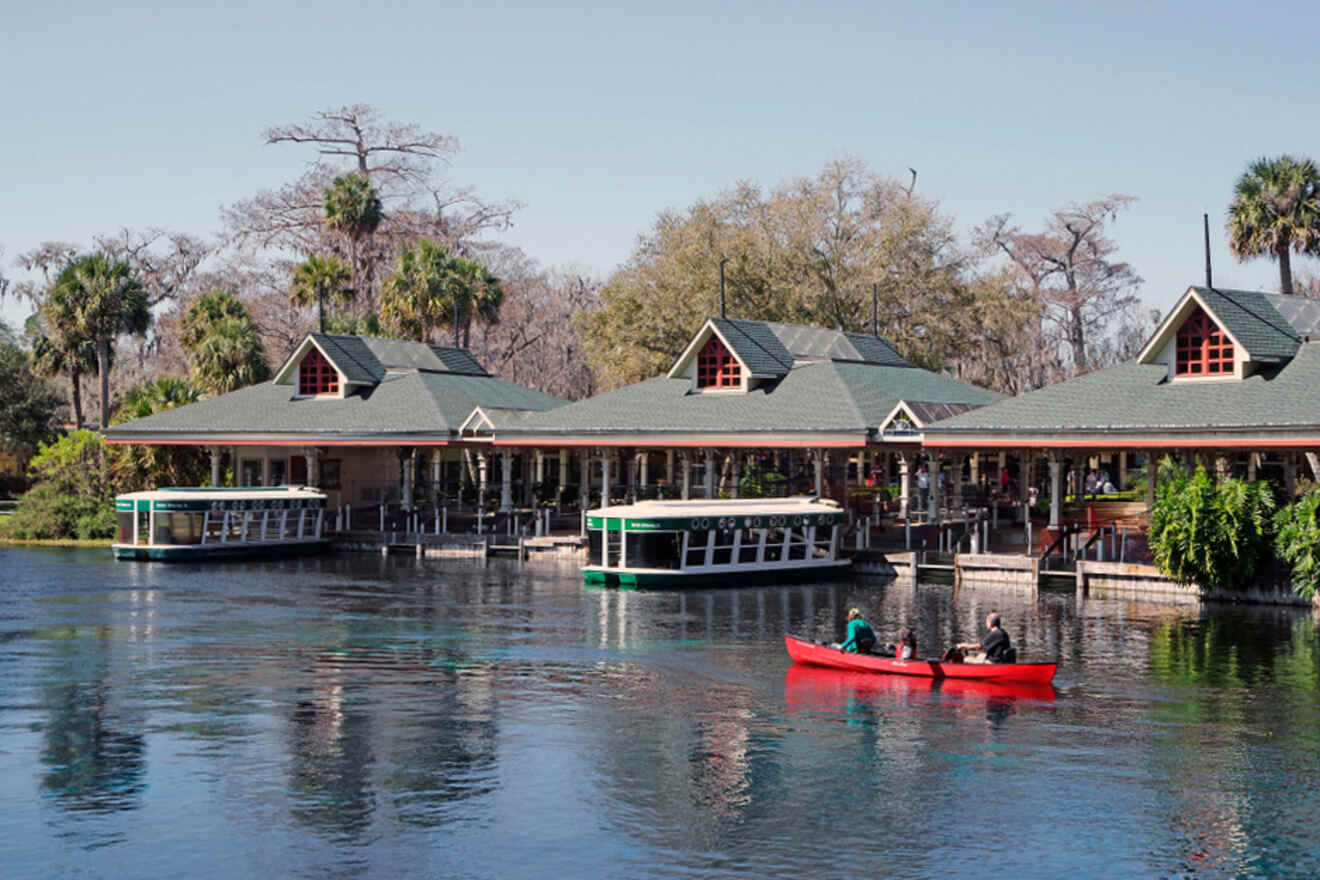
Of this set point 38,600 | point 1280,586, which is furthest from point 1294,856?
point 38,600

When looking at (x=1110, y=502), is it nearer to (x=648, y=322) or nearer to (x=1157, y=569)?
(x=1157, y=569)

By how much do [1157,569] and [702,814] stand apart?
99.7 feet

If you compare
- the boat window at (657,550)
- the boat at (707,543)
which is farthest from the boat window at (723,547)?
the boat window at (657,550)

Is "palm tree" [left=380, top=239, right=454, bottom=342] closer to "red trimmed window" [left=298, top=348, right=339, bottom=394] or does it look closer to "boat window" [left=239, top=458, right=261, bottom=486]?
"red trimmed window" [left=298, top=348, right=339, bottom=394]

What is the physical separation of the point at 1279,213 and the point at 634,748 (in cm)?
5624

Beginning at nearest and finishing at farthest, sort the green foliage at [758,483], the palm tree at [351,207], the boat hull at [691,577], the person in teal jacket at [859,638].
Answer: the person in teal jacket at [859,638]
the boat hull at [691,577]
the green foliage at [758,483]
the palm tree at [351,207]

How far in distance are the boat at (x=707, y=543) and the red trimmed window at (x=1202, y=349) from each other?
42.2 ft

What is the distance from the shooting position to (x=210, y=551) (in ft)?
204

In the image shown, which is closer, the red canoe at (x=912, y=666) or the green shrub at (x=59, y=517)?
the red canoe at (x=912, y=666)

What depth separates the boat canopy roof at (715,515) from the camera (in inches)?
2030

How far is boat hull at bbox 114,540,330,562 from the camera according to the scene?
201 ft

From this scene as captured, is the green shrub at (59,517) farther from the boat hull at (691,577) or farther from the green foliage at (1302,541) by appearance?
the green foliage at (1302,541)

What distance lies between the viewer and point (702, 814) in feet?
75.5

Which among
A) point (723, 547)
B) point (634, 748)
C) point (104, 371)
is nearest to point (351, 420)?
point (104, 371)
